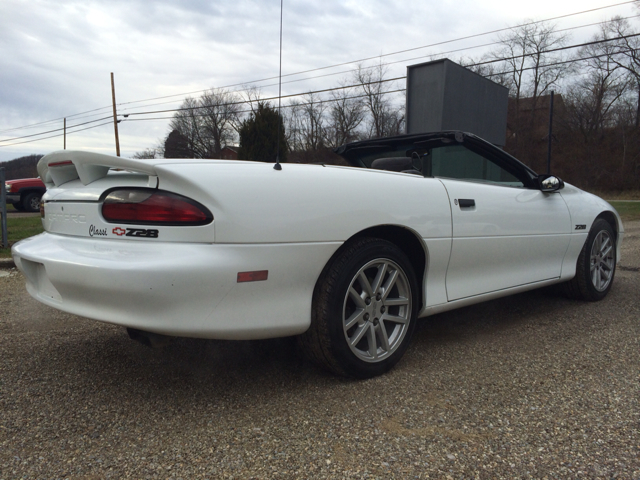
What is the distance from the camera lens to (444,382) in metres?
2.34

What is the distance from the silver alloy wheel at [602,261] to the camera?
3.97 metres

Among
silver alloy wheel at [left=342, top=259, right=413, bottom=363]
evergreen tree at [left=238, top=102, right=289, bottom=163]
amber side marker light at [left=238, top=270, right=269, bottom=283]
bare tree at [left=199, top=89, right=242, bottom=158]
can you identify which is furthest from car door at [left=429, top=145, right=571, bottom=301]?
bare tree at [left=199, top=89, right=242, bottom=158]

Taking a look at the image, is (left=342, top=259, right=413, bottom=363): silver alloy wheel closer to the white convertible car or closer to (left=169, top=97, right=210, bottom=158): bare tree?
the white convertible car

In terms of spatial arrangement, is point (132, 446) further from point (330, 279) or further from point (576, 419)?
point (576, 419)

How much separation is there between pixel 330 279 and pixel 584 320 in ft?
7.66

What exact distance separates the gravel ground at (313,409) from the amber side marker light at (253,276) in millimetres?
588

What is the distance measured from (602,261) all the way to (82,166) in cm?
408

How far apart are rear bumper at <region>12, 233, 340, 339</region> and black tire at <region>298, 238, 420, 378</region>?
100mm

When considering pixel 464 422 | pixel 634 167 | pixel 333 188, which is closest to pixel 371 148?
pixel 333 188

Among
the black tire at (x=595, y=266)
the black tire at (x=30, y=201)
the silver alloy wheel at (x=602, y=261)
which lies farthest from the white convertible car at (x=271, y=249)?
the black tire at (x=30, y=201)

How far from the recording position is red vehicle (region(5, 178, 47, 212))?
1490 centimetres

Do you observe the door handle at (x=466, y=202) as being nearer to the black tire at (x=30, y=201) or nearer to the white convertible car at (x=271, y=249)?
the white convertible car at (x=271, y=249)

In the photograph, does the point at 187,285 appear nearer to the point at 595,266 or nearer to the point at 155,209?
the point at 155,209

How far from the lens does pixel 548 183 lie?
339 centimetres
